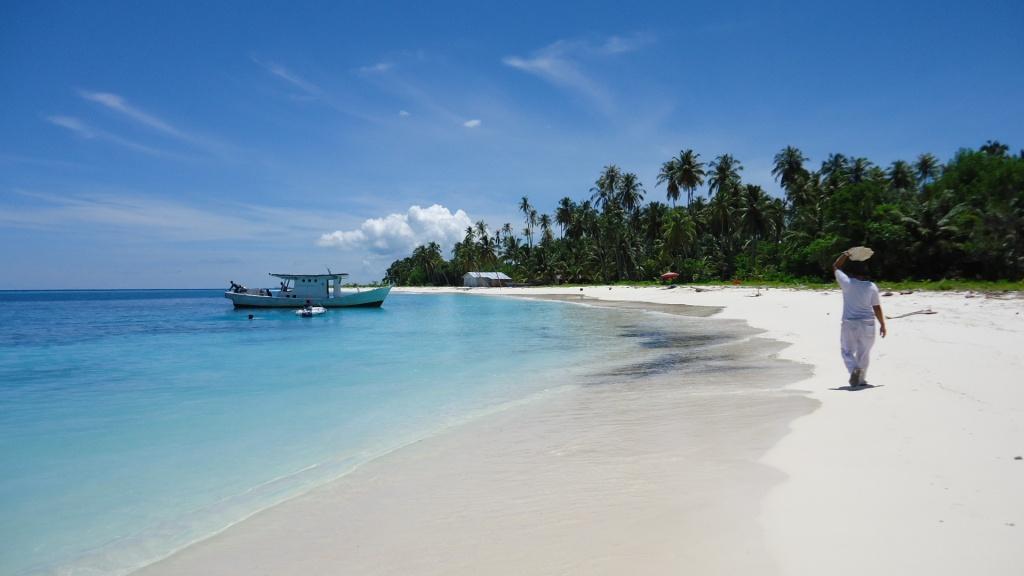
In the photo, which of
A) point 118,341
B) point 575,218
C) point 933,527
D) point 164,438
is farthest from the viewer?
point 575,218

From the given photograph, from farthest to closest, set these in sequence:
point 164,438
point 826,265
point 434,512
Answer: point 826,265
point 164,438
point 434,512

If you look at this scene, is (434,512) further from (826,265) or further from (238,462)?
(826,265)

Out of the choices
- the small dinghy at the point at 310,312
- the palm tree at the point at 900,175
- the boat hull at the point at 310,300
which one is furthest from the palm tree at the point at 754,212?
the small dinghy at the point at 310,312

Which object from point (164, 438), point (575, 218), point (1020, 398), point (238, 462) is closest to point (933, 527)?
point (1020, 398)

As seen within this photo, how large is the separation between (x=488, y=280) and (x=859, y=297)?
89309 millimetres

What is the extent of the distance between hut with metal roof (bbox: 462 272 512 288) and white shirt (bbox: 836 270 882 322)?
87744 millimetres

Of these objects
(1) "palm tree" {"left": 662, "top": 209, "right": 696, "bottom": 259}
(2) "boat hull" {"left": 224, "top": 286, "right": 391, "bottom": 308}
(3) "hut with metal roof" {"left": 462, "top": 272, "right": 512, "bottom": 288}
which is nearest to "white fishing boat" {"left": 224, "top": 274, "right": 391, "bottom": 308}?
(2) "boat hull" {"left": 224, "top": 286, "right": 391, "bottom": 308}

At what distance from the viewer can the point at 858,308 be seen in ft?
23.7

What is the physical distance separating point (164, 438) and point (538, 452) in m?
5.45

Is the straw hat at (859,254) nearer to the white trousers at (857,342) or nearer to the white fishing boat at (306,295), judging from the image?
the white trousers at (857,342)

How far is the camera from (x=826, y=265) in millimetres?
38094

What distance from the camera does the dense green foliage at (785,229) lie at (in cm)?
2988

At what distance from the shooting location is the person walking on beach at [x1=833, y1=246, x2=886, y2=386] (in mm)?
7121

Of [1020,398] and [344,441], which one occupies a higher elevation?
[1020,398]
